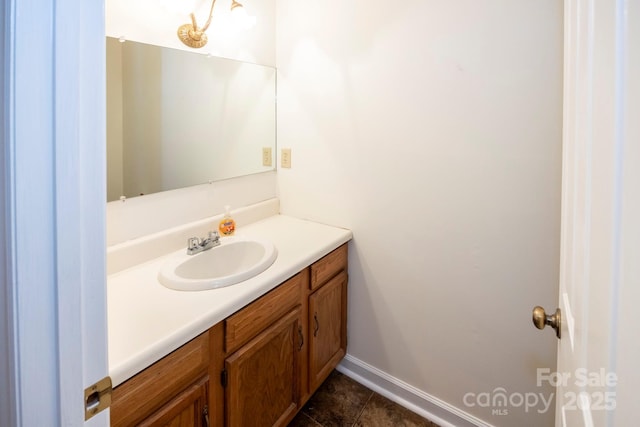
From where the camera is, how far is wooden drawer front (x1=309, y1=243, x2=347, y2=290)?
5.11 feet

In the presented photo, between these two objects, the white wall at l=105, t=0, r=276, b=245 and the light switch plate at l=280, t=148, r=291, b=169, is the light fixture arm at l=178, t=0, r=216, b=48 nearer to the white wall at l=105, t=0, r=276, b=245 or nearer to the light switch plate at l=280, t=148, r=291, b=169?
the white wall at l=105, t=0, r=276, b=245

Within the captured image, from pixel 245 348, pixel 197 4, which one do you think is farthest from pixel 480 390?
pixel 197 4

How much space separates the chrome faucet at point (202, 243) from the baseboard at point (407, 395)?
3.31 feet

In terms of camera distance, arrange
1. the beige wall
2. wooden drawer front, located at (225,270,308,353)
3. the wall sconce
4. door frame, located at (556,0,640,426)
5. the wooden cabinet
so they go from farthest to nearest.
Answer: the wall sconce → the beige wall → wooden drawer front, located at (225,270,308,353) → the wooden cabinet → door frame, located at (556,0,640,426)

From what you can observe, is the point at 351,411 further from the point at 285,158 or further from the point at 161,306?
the point at 285,158

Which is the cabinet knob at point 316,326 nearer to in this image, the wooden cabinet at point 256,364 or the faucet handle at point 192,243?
the wooden cabinet at point 256,364

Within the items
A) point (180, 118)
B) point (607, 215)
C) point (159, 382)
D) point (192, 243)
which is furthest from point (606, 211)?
point (180, 118)

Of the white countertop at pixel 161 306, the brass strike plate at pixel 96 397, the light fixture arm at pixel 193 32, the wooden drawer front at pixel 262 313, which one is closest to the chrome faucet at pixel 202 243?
the white countertop at pixel 161 306

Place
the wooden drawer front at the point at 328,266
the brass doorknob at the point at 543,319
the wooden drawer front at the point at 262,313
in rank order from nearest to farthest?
the brass doorknob at the point at 543,319 < the wooden drawer front at the point at 262,313 < the wooden drawer front at the point at 328,266

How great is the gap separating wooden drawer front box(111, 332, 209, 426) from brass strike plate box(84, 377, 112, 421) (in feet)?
1.02

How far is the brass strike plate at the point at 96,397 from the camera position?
0.52 metres

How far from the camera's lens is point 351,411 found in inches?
67.3

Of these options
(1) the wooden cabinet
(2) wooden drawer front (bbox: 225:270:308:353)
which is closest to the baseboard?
(1) the wooden cabinet

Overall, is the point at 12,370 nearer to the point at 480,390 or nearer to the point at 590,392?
the point at 590,392
